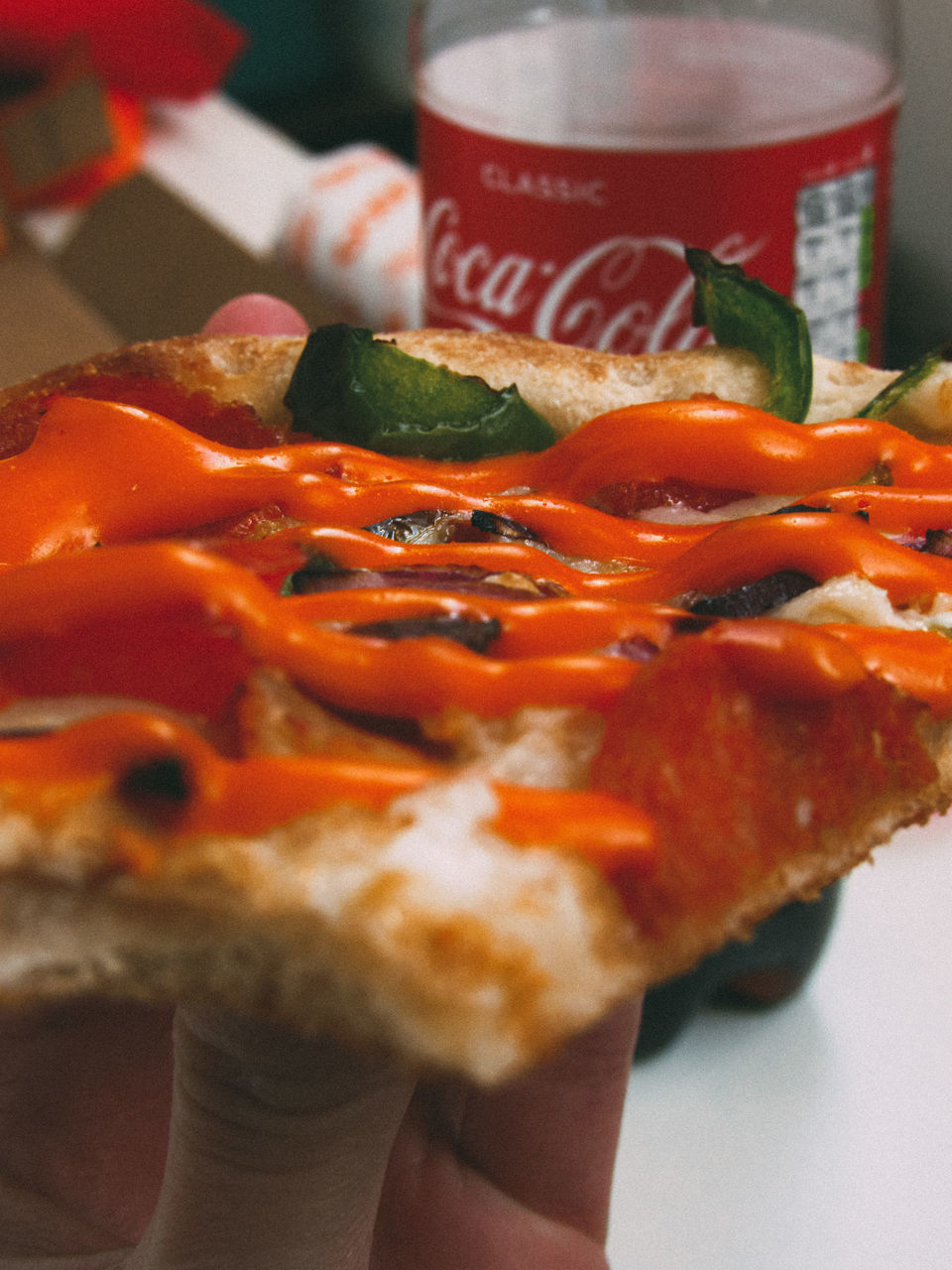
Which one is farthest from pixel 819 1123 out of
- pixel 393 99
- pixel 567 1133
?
pixel 393 99

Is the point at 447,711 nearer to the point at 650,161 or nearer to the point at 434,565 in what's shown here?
the point at 434,565

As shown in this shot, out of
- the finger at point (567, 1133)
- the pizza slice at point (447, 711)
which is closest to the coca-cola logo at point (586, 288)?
the pizza slice at point (447, 711)

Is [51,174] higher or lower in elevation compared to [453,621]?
lower

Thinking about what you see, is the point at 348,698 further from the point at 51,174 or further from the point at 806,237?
the point at 51,174

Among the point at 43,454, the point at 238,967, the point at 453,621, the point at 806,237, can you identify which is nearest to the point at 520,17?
the point at 806,237

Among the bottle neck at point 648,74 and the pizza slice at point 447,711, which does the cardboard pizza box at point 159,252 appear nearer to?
the bottle neck at point 648,74

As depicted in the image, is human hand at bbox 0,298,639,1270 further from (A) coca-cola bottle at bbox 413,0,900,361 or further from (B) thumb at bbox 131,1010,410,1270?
(A) coca-cola bottle at bbox 413,0,900,361

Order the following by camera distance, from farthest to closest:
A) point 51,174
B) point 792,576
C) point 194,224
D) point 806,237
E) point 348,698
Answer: point 51,174
point 194,224
point 806,237
point 792,576
point 348,698
